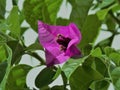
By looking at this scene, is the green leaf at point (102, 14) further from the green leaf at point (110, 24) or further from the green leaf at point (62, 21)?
the green leaf at point (110, 24)

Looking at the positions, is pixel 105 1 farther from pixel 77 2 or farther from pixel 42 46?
pixel 42 46

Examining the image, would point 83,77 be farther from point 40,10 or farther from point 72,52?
point 40,10

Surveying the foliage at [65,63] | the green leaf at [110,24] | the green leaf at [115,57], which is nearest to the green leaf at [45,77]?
the foliage at [65,63]

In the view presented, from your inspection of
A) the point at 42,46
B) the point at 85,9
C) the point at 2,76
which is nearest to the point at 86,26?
the point at 85,9

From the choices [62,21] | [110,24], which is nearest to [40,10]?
[62,21]

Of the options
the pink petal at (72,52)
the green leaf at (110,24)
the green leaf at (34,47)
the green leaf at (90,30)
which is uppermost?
the green leaf at (34,47)

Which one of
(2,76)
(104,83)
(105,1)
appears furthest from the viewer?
(105,1)
